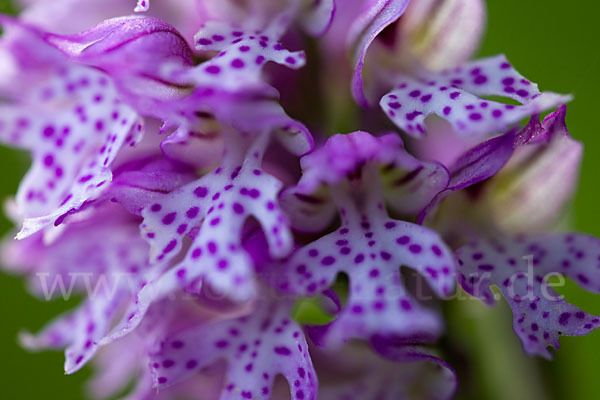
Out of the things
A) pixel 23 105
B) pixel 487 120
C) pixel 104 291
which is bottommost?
pixel 104 291

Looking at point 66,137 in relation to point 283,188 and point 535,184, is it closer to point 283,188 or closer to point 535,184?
point 283,188

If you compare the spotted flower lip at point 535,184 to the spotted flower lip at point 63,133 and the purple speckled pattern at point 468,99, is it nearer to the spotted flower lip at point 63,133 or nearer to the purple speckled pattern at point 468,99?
the purple speckled pattern at point 468,99

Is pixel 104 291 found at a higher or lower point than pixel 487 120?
lower

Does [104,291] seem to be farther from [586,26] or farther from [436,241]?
[586,26]

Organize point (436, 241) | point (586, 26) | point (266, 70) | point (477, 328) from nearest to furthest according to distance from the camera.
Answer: point (436, 241) < point (266, 70) < point (477, 328) < point (586, 26)

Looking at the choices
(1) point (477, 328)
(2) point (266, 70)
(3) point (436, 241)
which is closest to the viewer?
(3) point (436, 241)

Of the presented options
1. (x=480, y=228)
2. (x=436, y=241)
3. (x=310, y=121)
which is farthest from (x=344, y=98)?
(x=436, y=241)

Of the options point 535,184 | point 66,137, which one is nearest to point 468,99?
point 535,184

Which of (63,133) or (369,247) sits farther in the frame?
(63,133)
